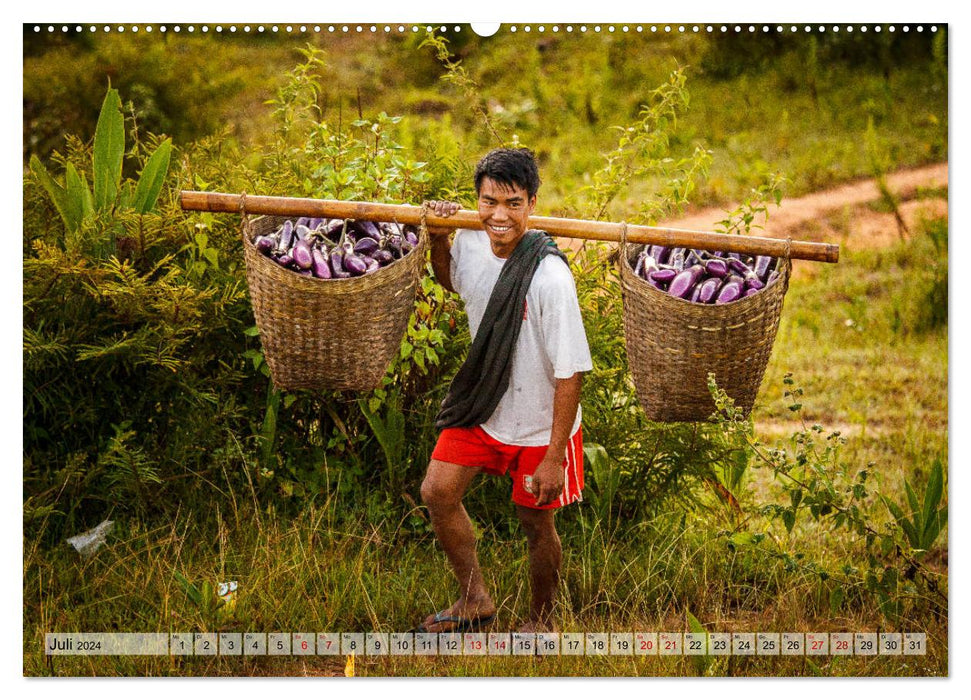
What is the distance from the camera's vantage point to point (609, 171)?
13.8ft

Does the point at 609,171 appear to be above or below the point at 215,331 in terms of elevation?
above

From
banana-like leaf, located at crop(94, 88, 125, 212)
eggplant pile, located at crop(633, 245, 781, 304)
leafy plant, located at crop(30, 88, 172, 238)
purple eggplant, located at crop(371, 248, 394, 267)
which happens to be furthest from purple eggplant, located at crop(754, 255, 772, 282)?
banana-like leaf, located at crop(94, 88, 125, 212)

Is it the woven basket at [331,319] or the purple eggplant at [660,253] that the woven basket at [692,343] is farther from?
the woven basket at [331,319]

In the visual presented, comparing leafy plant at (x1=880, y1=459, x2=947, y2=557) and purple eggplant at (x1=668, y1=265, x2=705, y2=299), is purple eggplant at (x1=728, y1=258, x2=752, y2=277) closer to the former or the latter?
purple eggplant at (x1=668, y1=265, x2=705, y2=299)

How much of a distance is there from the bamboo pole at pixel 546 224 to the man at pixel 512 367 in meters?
0.05

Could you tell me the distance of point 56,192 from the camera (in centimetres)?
389

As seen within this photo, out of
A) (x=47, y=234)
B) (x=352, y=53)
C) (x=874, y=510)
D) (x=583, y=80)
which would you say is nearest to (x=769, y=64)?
(x=583, y=80)

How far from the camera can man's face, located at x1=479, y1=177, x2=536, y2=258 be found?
3.15 metres

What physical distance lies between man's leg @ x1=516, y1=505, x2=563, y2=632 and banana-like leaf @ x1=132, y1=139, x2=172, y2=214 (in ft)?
5.49

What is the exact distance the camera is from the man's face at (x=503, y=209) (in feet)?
10.3

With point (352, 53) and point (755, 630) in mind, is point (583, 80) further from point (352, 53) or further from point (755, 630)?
point (755, 630)

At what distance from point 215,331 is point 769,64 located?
3228mm

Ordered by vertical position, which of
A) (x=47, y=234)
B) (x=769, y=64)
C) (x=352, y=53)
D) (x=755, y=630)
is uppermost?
(x=352, y=53)

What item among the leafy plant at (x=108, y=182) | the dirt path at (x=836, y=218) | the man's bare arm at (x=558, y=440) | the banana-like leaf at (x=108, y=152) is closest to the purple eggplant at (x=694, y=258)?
the man's bare arm at (x=558, y=440)
